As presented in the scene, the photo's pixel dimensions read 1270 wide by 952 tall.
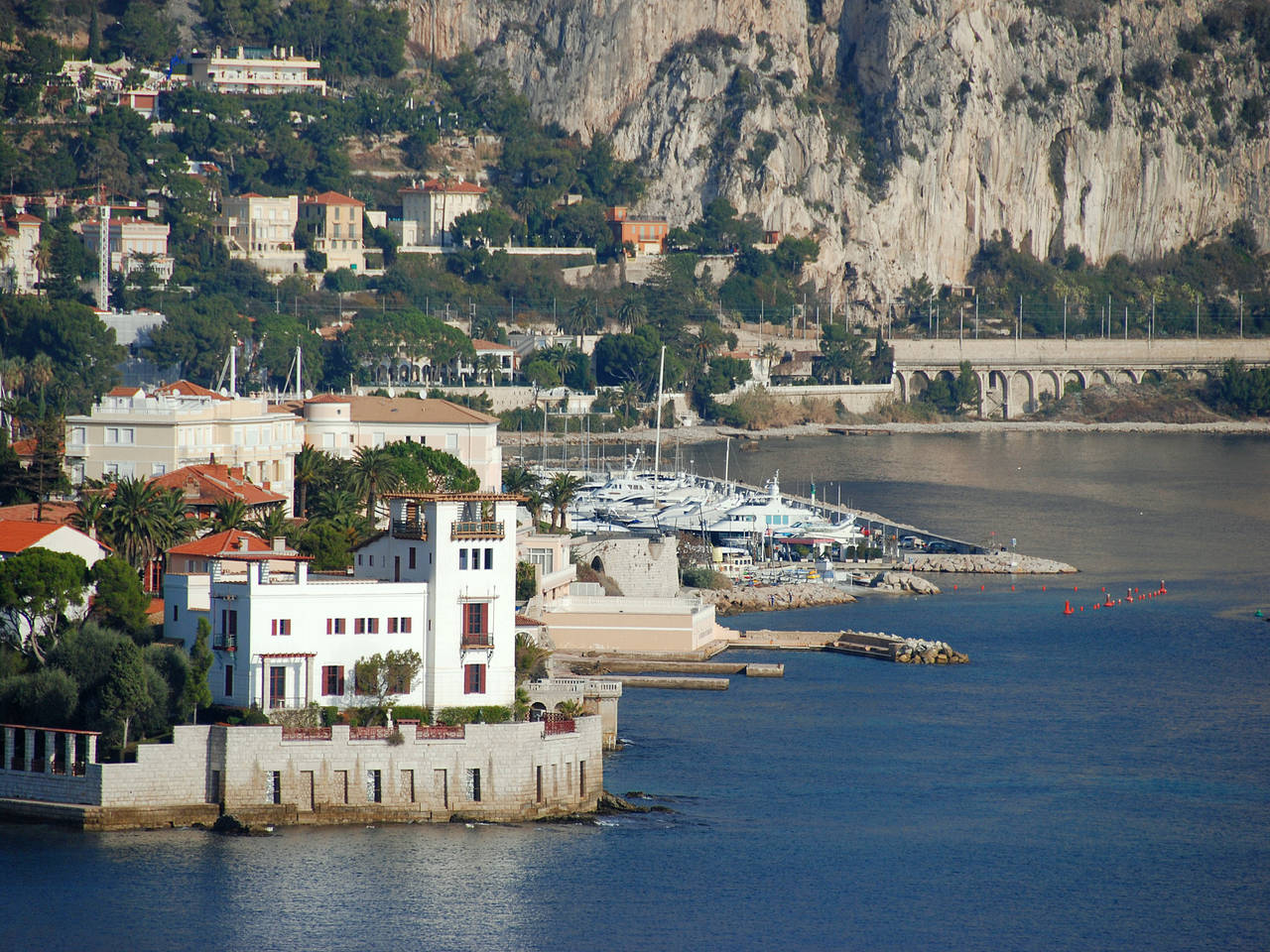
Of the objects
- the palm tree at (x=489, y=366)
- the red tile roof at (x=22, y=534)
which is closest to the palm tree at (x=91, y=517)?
the red tile roof at (x=22, y=534)

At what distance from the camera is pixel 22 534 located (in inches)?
2250

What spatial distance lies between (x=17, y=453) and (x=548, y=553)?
63.6 ft

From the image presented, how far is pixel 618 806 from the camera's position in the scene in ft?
164

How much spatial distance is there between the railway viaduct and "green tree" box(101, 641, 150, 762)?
136754 mm

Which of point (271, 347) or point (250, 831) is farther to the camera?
point (271, 347)

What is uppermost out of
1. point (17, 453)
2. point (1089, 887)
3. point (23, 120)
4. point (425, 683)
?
point (23, 120)

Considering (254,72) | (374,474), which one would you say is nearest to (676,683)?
(374,474)

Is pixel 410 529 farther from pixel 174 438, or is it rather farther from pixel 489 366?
pixel 489 366

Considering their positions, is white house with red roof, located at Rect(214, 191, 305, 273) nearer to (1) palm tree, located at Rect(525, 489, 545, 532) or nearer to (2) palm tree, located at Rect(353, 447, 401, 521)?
(1) palm tree, located at Rect(525, 489, 545, 532)

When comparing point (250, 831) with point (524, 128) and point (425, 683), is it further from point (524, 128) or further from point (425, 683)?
point (524, 128)

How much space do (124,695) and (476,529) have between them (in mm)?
8778

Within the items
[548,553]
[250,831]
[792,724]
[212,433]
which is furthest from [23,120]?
[250,831]

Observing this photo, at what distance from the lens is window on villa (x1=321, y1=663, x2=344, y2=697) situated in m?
47.5

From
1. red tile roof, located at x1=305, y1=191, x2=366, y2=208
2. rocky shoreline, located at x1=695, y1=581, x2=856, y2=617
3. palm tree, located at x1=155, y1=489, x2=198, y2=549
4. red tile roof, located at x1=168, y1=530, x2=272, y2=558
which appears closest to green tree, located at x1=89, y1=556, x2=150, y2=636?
red tile roof, located at x1=168, y1=530, x2=272, y2=558
